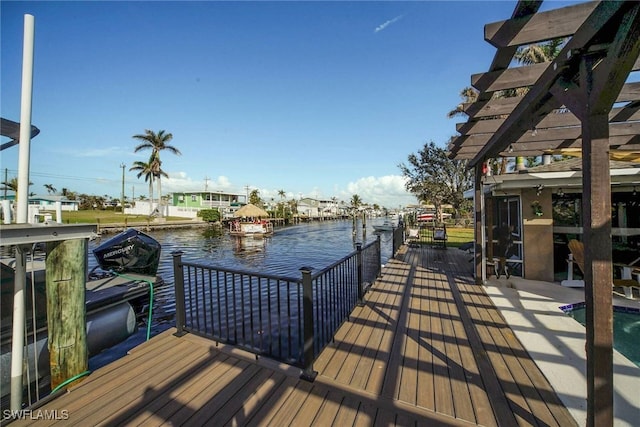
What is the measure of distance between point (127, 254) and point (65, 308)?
6.04ft

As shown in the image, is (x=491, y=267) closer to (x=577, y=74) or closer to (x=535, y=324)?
(x=535, y=324)

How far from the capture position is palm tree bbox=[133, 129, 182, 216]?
1394 inches

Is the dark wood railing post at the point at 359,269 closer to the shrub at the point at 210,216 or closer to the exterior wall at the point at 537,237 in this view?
the exterior wall at the point at 537,237

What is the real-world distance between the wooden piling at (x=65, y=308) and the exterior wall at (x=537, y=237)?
7440 millimetres

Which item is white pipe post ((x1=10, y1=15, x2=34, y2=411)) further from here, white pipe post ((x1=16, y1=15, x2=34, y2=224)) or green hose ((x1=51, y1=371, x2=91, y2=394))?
green hose ((x1=51, y1=371, x2=91, y2=394))

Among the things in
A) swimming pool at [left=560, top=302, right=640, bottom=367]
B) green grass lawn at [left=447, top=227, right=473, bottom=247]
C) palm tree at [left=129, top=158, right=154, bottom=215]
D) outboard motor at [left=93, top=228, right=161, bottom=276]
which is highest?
palm tree at [left=129, top=158, right=154, bottom=215]

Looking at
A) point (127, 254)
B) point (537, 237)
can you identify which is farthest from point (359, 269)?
point (537, 237)

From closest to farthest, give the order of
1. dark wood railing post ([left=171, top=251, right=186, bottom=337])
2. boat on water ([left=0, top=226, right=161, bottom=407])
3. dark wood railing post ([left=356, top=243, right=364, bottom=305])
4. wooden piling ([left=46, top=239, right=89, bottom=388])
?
wooden piling ([left=46, top=239, right=89, bottom=388]) → boat on water ([left=0, top=226, right=161, bottom=407]) → dark wood railing post ([left=171, top=251, right=186, bottom=337]) → dark wood railing post ([left=356, top=243, right=364, bottom=305])

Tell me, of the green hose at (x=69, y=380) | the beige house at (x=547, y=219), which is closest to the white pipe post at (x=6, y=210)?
the green hose at (x=69, y=380)

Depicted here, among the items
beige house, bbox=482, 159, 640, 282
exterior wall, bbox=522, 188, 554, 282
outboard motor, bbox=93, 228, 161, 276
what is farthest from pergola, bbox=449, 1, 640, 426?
outboard motor, bbox=93, 228, 161, 276

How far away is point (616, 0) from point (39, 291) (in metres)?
5.98

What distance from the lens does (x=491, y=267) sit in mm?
5711

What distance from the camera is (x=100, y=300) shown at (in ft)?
14.2

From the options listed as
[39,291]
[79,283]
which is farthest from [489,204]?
[39,291]
